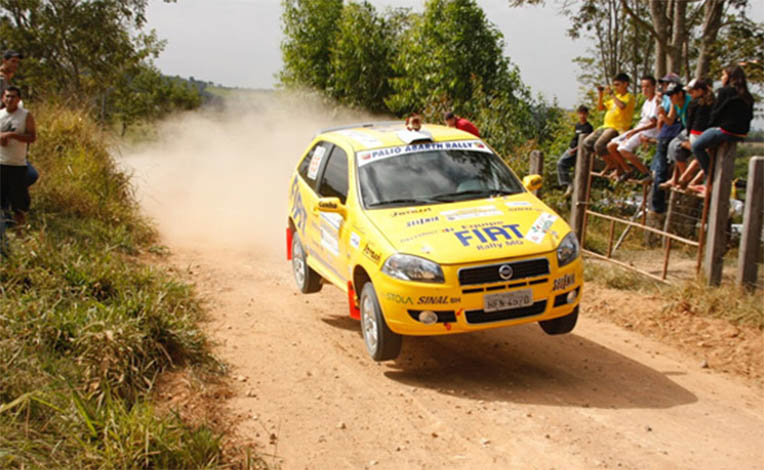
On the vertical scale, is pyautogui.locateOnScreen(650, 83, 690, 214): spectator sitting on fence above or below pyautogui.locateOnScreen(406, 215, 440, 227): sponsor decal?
above

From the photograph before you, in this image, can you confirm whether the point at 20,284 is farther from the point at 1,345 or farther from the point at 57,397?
the point at 57,397

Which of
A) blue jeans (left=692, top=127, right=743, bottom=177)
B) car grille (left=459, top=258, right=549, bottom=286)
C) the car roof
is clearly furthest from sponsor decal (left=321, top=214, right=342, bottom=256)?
blue jeans (left=692, top=127, right=743, bottom=177)

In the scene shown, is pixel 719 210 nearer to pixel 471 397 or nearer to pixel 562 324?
pixel 562 324

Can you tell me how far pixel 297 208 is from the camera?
8.59 m

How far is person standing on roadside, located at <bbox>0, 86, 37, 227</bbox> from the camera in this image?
8.41 m

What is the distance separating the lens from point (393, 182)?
6922 millimetres

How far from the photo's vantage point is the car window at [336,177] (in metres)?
7.21

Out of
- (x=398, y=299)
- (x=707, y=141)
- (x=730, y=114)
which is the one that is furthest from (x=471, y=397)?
(x=730, y=114)

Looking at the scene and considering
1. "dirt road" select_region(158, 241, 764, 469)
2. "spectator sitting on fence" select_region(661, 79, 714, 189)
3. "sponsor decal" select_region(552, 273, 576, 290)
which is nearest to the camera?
"dirt road" select_region(158, 241, 764, 469)

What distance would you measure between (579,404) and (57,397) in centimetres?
363

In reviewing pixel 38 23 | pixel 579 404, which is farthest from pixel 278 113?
pixel 579 404

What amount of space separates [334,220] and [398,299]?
1.61m

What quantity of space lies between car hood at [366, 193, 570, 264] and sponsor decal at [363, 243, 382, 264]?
0.17m

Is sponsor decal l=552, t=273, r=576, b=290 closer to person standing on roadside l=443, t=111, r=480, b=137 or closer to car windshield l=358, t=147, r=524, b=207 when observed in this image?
car windshield l=358, t=147, r=524, b=207
